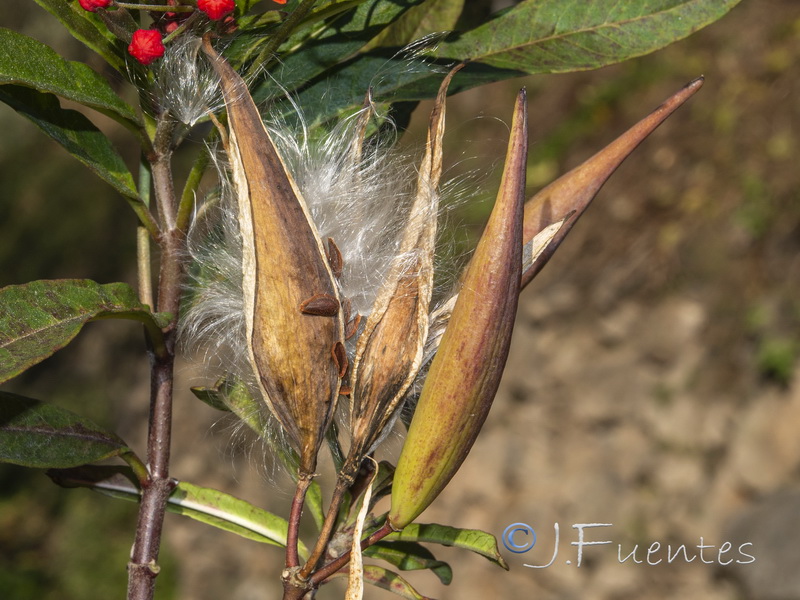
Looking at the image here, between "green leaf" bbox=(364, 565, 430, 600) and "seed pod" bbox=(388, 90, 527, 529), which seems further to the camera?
"green leaf" bbox=(364, 565, 430, 600)

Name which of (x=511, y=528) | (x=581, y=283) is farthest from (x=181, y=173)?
(x=511, y=528)

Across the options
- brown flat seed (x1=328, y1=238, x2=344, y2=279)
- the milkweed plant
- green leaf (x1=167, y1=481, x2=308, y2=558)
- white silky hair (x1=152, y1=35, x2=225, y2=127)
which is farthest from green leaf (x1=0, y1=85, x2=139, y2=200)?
green leaf (x1=167, y1=481, x2=308, y2=558)

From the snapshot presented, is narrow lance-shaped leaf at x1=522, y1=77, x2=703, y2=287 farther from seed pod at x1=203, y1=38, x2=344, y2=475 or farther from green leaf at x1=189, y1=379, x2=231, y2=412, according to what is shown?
green leaf at x1=189, y1=379, x2=231, y2=412

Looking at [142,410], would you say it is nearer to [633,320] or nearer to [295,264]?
[633,320]

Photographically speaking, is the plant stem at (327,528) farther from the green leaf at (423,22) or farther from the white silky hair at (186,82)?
the green leaf at (423,22)

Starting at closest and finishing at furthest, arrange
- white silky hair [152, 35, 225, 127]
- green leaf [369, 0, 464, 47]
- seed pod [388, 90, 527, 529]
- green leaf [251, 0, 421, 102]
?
seed pod [388, 90, 527, 529] < white silky hair [152, 35, 225, 127] < green leaf [251, 0, 421, 102] < green leaf [369, 0, 464, 47]

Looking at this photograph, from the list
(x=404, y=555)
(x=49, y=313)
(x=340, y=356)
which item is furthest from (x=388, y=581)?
(x=49, y=313)
